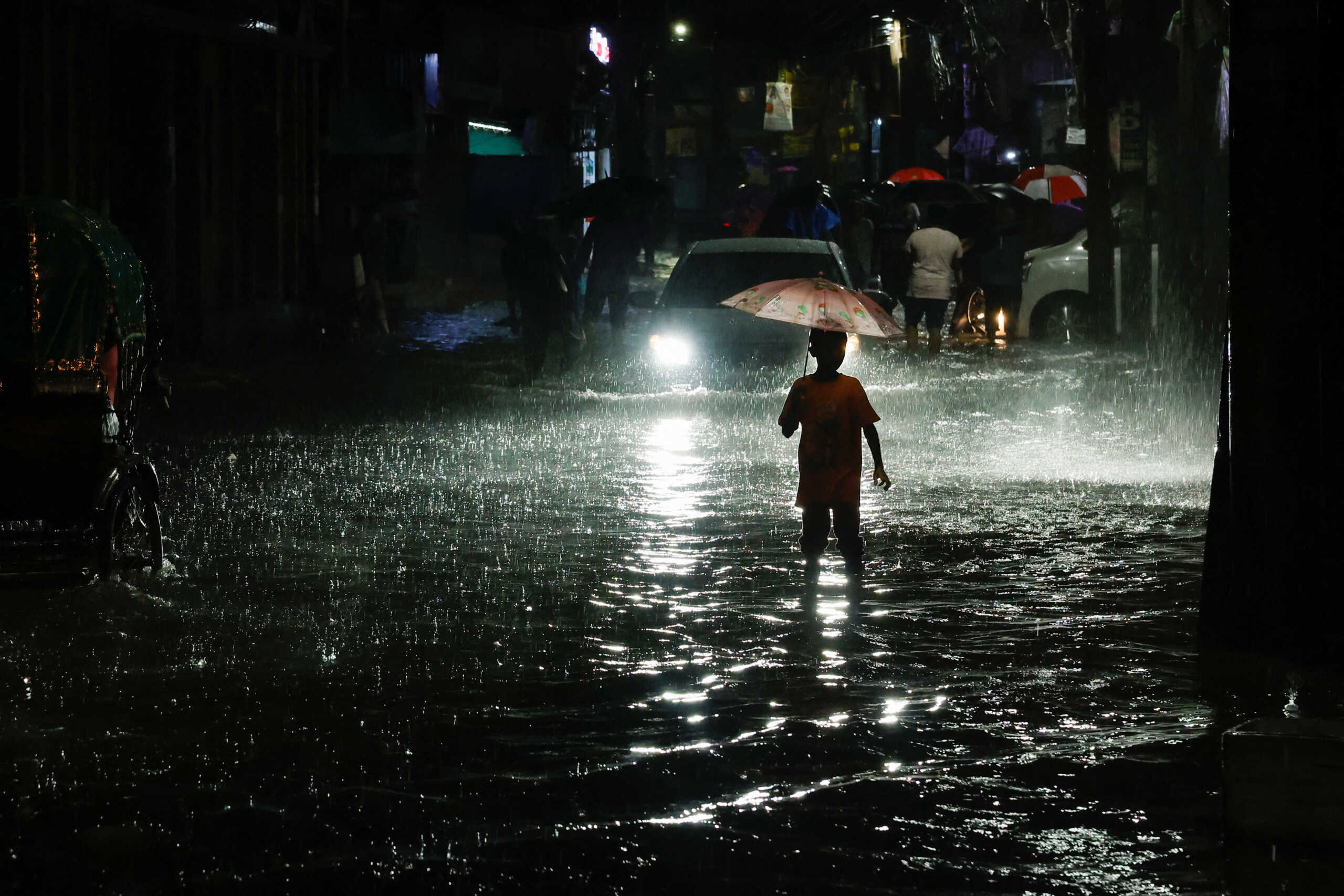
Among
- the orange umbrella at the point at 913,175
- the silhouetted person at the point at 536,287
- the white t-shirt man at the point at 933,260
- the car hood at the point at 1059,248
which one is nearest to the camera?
the silhouetted person at the point at 536,287

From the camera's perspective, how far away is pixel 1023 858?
15.6 ft

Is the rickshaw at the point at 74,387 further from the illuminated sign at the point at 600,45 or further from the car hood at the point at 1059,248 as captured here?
the illuminated sign at the point at 600,45

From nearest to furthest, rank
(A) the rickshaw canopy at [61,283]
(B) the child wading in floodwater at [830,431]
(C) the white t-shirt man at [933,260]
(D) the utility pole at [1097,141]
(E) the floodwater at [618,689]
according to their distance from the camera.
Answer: (E) the floodwater at [618,689] → (B) the child wading in floodwater at [830,431] → (A) the rickshaw canopy at [61,283] → (C) the white t-shirt man at [933,260] → (D) the utility pole at [1097,141]

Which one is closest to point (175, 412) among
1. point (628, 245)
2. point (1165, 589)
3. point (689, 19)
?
point (628, 245)

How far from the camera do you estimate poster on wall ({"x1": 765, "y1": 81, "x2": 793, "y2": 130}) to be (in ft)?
212

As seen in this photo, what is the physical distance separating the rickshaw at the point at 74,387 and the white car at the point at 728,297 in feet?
27.6

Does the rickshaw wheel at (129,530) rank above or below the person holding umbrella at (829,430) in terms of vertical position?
below

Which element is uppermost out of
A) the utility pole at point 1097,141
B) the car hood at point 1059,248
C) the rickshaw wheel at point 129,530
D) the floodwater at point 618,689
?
the utility pole at point 1097,141

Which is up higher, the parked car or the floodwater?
the parked car

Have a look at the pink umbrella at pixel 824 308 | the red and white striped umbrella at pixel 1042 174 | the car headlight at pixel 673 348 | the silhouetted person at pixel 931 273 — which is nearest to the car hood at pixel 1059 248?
the silhouetted person at pixel 931 273

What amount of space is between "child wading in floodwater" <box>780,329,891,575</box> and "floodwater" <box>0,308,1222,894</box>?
17.5 inches

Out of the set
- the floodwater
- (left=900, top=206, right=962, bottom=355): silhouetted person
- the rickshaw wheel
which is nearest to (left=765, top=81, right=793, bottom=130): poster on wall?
(left=900, top=206, right=962, bottom=355): silhouetted person

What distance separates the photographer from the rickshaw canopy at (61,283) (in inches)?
350

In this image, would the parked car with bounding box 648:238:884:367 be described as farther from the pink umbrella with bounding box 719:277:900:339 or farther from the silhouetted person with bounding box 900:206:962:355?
the pink umbrella with bounding box 719:277:900:339
